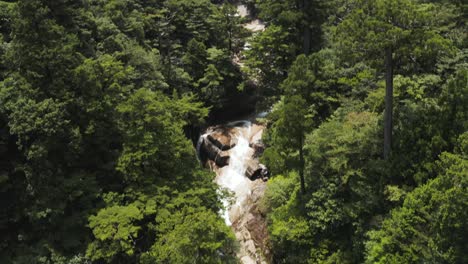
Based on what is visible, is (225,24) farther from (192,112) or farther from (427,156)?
(427,156)

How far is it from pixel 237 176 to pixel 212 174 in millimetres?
8242

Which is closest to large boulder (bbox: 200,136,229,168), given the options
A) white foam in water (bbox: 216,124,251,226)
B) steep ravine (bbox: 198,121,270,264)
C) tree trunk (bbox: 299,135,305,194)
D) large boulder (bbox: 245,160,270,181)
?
steep ravine (bbox: 198,121,270,264)

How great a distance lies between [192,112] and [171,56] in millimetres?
10598

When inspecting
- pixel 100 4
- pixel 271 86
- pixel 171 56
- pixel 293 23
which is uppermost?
pixel 100 4

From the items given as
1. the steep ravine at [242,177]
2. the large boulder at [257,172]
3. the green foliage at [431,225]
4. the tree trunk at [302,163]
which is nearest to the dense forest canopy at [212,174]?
the green foliage at [431,225]

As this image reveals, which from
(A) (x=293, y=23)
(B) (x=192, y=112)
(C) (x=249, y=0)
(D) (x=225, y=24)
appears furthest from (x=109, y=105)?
(C) (x=249, y=0)

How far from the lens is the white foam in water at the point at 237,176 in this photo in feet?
91.0

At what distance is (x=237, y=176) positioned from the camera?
99.6 feet

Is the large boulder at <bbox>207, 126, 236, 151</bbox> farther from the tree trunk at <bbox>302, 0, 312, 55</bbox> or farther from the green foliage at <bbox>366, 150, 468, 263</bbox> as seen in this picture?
the green foliage at <bbox>366, 150, 468, 263</bbox>

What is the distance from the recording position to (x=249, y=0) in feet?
181

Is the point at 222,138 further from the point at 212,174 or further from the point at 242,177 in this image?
the point at 212,174

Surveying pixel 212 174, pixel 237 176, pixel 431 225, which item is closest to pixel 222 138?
pixel 237 176

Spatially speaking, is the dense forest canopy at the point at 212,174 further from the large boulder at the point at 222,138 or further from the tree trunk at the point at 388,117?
the large boulder at the point at 222,138

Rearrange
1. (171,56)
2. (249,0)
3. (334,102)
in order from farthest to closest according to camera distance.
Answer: (249,0) < (171,56) < (334,102)
